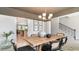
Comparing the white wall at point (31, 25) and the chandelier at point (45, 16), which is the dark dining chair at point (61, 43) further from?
the chandelier at point (45, 16)

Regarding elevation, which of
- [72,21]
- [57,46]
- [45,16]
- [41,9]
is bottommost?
[57,46]

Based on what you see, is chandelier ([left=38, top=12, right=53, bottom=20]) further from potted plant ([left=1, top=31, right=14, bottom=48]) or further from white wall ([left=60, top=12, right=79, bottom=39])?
potted plant ([left=1, top=31, right=14, bottom=48])

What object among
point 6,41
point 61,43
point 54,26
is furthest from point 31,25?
point 61,43

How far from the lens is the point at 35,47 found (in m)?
2.53

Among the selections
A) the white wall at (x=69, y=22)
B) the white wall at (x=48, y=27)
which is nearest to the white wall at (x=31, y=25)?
the white wall at (x=48, y=27)

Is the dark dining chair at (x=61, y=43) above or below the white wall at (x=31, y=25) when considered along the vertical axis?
below

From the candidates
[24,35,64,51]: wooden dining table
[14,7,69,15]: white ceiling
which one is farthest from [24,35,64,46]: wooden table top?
[14,7,69,15]: white ceiling

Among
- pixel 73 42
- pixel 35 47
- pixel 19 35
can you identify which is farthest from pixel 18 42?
pixel 73 42

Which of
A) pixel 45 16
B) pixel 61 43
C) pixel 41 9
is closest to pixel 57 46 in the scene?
pixel 61 43

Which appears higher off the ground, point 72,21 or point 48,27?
point 72,21

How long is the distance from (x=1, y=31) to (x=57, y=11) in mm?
1154

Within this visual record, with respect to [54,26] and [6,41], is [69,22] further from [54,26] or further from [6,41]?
[6,41]
